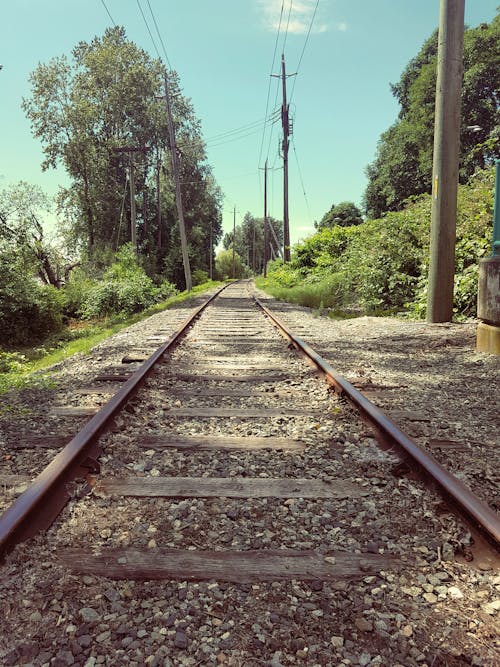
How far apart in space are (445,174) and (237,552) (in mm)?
7409

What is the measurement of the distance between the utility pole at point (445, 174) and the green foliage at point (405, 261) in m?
0.63

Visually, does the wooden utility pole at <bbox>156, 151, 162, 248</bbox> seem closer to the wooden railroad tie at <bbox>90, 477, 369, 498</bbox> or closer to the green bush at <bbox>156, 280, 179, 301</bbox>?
the green bush at <bbox>156, 280, 179, 301</bbox>

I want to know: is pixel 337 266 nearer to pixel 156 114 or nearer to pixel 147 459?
pixel 147 459

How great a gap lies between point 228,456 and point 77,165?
4075cm

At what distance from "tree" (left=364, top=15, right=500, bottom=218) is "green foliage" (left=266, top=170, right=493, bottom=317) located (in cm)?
1535

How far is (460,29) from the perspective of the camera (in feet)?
23.7

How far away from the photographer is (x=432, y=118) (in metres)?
30.8

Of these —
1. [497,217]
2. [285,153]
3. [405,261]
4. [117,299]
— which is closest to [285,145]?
[285,153]

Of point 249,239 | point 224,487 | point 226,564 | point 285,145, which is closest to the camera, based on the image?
point 226,564

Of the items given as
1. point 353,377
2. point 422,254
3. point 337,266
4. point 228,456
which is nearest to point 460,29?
point 422,254

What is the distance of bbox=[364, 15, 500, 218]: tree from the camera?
29625mm

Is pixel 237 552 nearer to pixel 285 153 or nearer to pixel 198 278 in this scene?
pixel 285 153

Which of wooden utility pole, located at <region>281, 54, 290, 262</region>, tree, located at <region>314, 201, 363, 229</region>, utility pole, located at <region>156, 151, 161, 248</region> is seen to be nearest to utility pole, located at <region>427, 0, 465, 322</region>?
wooden utility pole, located at <region>281, 54, 290, 262</region>

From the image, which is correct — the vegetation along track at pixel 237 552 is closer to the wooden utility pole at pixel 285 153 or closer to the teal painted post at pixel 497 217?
the teal painted post at pixel 497 217
